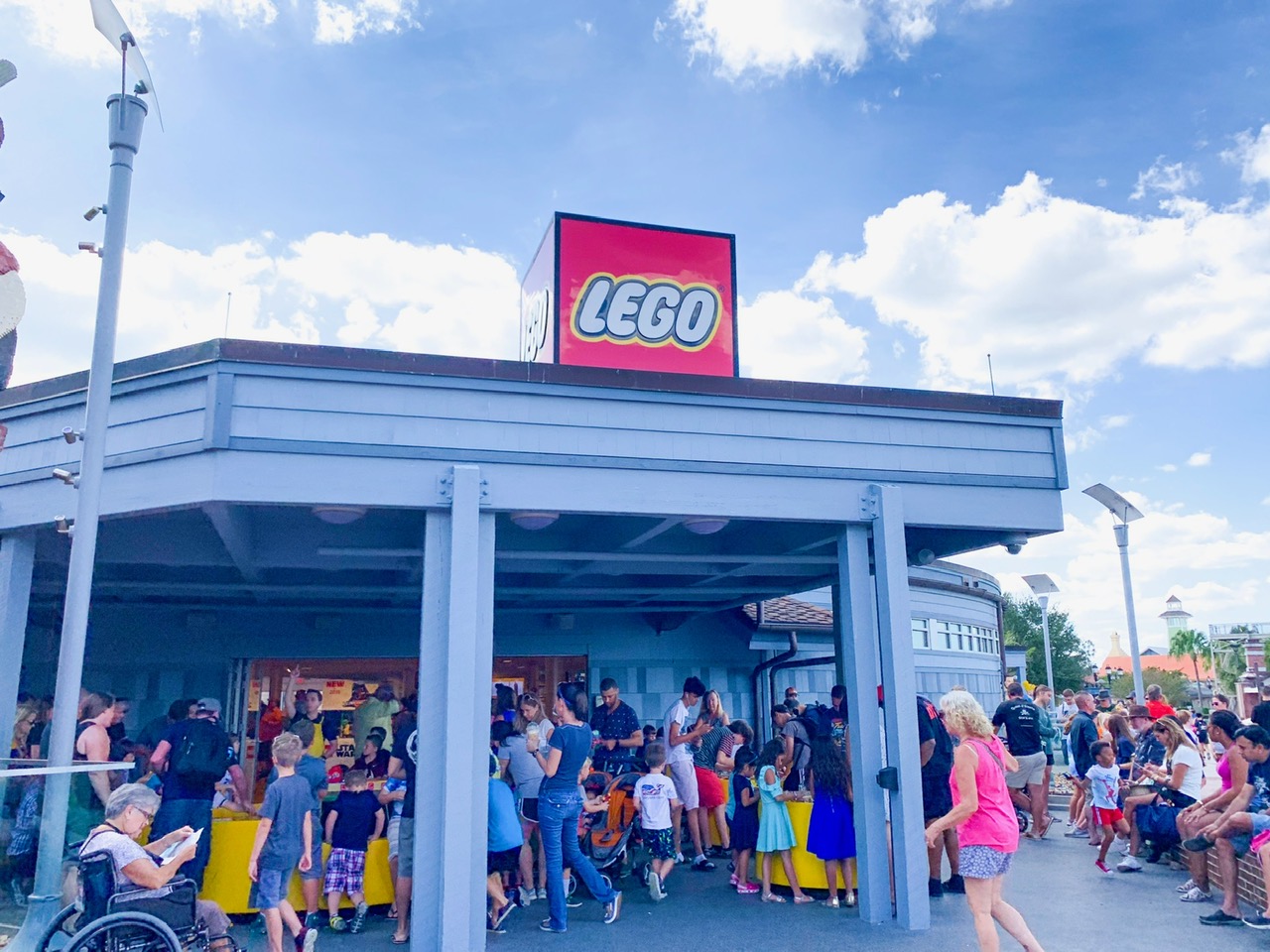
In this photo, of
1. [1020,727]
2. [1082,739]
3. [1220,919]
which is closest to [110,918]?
[1220,919]

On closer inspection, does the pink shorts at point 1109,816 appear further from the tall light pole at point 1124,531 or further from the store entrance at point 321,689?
the store entrance at point 321,689

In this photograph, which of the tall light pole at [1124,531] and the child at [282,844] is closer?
the child at [282,844]

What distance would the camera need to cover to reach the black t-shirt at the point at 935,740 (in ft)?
26.6

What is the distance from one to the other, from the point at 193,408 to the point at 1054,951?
23.0 feet

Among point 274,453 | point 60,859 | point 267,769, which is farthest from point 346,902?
point 267,769

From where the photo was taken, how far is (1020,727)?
10.8 metres

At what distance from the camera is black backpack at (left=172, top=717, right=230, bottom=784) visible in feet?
21.9

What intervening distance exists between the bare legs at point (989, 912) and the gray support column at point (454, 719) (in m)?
3.14

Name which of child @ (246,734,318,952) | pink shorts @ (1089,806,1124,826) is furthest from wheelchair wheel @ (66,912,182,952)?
pink shorts @ (1089,806,1124,826)

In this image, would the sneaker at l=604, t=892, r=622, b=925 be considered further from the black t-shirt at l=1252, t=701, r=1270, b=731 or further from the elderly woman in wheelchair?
the black t-shirt at l=1252, t=701, r=1270, b=731

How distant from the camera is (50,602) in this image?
1188 cm

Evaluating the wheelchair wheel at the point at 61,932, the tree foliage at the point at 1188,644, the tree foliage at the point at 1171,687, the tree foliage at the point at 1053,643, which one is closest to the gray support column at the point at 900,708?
the wheelchair wheel at the point at 61,932

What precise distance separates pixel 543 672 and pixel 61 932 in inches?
379

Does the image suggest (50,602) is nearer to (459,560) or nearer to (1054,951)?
(459,560)
